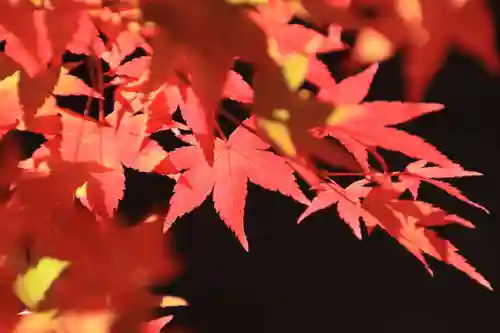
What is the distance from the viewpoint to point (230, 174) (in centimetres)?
83

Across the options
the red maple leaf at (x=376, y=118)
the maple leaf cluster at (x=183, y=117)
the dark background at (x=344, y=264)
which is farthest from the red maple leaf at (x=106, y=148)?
the dark background at (x=344, y=264)

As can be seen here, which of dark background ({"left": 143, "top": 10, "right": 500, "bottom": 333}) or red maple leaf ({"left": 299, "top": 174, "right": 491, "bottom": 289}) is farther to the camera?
dark background ({"left": 143, "top": 10, "right": 500, "bottom": 333})

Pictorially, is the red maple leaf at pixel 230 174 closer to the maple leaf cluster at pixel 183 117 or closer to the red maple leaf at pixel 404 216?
the maple leaf cluster at pixel 183 117

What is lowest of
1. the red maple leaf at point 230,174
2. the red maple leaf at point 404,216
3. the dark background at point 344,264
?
the dark background at point 344,264

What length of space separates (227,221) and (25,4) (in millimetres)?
362

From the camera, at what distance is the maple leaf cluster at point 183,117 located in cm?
65

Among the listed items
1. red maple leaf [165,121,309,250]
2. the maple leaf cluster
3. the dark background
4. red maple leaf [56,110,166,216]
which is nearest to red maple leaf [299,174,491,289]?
the maple leaf cluster

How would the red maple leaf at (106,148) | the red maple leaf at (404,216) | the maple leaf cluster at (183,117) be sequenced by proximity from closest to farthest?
the maple leaf cluster at (183,117) < the red maple leaf at (106,148) < the red maple leaf at (404,216)

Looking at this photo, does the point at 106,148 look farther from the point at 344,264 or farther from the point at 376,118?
the point at 344,264

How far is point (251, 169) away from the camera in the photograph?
0.82 m

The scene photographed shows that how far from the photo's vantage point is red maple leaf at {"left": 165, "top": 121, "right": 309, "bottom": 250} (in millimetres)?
810

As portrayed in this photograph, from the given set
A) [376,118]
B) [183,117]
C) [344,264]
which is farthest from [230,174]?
[344,264]

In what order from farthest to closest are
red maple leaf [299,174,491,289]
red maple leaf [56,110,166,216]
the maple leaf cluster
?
1. red maple leaf [299,174,491,289]
2. red maple leaf [56,110,166,216]
3. the maple leaf cluster

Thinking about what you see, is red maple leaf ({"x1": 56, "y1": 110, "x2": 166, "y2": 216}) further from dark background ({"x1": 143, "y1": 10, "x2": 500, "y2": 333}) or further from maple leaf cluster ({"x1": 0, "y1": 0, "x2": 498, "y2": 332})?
dark background ({"x1": 143, "y1": 10, "x2": 500, "y2": 333})
